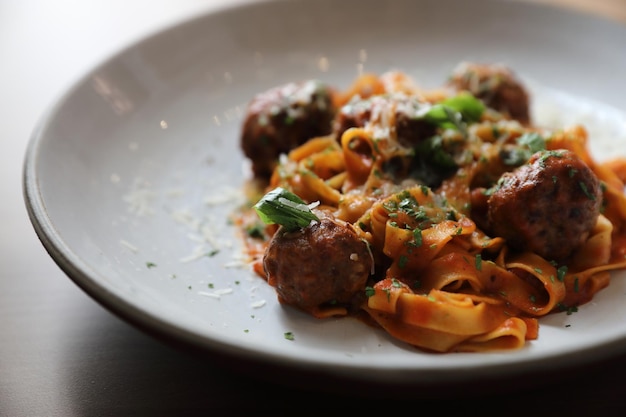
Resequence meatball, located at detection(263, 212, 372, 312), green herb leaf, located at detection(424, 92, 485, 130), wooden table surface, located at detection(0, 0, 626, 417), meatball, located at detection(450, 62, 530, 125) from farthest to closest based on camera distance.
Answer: meatball, located at detection(450, 62, 530, 125) → green herb leaf, located at detection(424, 92, 485, 130) → meatball, located at detection(263, 212, 372, 312) → wooden table surface, located at detection(0, 0, 626, 417)

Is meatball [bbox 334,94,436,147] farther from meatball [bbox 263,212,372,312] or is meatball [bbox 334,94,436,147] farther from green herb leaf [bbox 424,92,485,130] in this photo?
meatball [bbox 263,212,372,312]

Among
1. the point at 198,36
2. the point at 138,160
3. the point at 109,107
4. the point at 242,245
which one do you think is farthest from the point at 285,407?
the point at 198,36

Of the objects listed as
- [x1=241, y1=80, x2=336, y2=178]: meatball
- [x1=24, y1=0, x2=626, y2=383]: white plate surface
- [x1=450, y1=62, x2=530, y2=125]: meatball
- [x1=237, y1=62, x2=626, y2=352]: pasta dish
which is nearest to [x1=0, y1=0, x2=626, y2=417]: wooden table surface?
[x1=24, y1=0, x2=626, y2=383]: white plate surface

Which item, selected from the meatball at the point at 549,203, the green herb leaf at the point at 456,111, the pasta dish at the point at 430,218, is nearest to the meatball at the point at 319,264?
the pasta dish at the point at 430,218

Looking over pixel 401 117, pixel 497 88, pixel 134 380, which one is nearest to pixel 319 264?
pixel 134 380

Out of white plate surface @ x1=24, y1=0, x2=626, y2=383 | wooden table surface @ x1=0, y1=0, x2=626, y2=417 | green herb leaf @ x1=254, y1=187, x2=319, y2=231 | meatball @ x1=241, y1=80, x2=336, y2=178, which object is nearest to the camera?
white plate surface @ x1=24, y1=0, x2=626, y2=383

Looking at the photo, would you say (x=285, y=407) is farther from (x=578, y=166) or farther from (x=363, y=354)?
(x=578, y=166)
